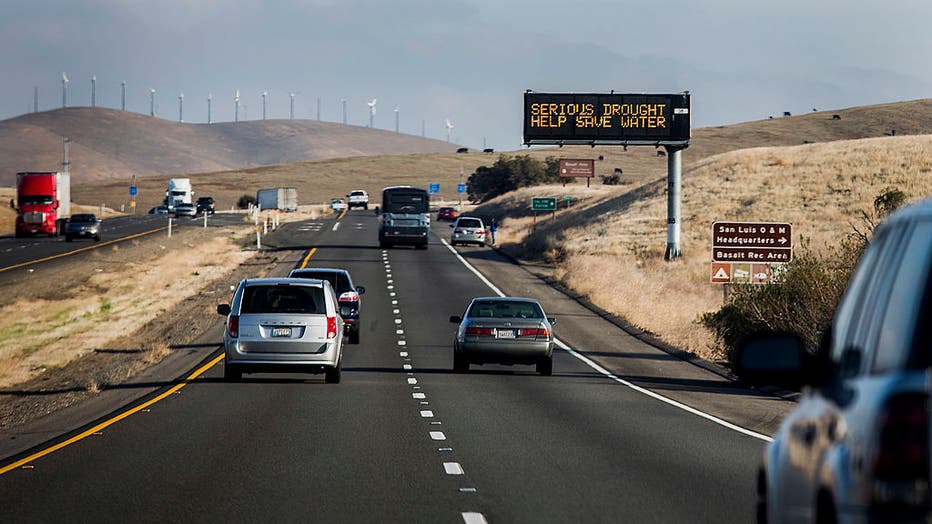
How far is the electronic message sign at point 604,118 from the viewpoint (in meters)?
64.1

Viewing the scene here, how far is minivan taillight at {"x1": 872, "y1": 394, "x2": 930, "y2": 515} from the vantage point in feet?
13.0

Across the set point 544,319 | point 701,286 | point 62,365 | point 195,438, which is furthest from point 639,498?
point 701,286

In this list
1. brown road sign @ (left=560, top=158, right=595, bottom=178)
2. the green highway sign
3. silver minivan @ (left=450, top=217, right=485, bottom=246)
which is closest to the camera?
the green highway sign

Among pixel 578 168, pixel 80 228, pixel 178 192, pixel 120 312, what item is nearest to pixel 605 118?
pixel 120 312

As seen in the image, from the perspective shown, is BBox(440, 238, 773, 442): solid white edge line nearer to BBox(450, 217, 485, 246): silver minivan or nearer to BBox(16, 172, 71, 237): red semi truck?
BBox(450, 217, 485, 246): silver minivan

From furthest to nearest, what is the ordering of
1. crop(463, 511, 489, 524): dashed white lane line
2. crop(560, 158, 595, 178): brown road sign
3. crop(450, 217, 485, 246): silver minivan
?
crop(560, 158, 595, 178): brown road sign < crop(450, 217, 485, 246): silver minivan < crop(463, 511, 489, 524): dashed white lane line

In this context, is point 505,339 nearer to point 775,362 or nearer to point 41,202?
point 775,362

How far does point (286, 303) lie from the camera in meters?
23.9

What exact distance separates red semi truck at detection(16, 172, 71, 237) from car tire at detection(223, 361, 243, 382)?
56457 millimetres

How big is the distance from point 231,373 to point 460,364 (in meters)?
5.62

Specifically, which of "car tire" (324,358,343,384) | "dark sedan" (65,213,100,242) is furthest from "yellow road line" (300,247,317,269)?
"car tire" (324,358,343,384)

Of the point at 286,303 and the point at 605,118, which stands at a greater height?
the point at 605,118

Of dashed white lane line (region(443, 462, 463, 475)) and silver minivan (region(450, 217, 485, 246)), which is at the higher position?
silver minivan (region(450, 217, 485, 246))

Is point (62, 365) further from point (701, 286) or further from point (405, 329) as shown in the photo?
point (701, 286)
